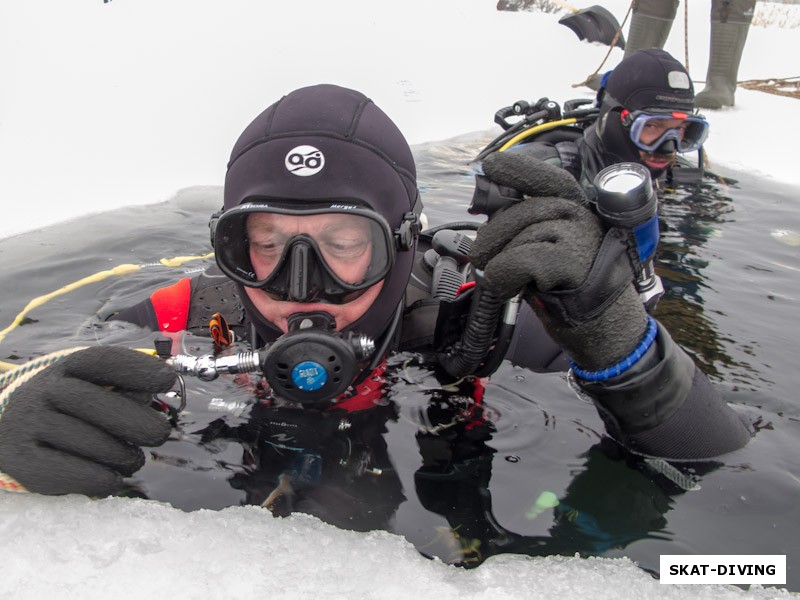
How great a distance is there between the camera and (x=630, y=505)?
1763 millimetres

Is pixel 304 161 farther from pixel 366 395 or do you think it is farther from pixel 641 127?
pixel 641 127

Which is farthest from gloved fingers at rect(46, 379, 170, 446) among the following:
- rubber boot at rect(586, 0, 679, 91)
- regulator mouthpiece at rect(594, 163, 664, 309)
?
rubber boot at rect(586, 0, 679, 91)

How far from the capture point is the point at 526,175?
1.41 metres

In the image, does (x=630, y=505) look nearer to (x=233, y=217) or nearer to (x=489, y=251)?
(x=489, y=251)

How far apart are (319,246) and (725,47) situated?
829 cm

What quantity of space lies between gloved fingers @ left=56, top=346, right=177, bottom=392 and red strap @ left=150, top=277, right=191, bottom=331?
111 centimetres

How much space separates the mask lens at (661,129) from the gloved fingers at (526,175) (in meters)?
3.27

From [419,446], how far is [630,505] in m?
0.64

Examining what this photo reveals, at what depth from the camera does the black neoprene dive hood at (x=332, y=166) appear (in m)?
1.82

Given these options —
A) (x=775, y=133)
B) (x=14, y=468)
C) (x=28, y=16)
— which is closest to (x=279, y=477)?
(x=14, y=468)

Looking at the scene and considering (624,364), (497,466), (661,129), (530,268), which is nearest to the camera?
(530,268)

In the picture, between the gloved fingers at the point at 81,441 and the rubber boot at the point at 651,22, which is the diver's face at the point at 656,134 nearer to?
the gloved fingers at the point at 81,441

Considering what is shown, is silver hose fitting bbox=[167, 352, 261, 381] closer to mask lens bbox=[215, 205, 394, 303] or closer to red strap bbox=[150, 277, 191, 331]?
mask lens bbox=[215, 205, 394, 303]

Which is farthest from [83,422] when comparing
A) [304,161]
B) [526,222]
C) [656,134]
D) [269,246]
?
[656,134]
